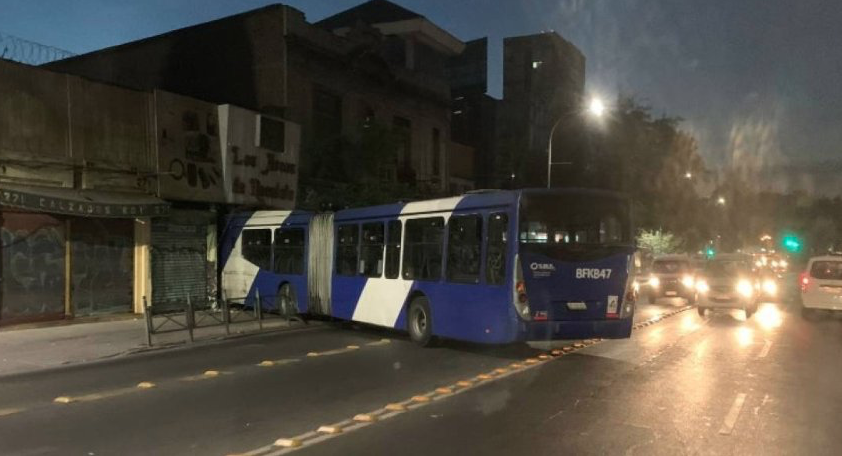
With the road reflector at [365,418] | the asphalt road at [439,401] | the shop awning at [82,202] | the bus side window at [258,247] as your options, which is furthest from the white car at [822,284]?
the shop awning at [82,202]

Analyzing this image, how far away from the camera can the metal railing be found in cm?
1485

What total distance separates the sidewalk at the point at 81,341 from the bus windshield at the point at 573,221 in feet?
24.1

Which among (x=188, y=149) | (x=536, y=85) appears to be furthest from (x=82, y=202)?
(x=536, y=85)

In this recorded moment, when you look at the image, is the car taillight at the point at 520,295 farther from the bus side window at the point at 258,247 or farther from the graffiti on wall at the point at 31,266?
the graffiti on wall at the point at 31,266

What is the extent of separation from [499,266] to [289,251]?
8.08 meters

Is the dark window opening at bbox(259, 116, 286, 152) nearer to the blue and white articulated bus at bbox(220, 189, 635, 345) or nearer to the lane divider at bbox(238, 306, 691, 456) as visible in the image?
the blue and white articulated bus at bbox(220, 189, 635, 345)

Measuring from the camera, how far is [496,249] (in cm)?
1159

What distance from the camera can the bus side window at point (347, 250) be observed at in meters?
15.6

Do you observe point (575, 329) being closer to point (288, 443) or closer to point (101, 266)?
point (288, 443)

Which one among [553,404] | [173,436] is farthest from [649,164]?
[173,436]

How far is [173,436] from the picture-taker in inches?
274

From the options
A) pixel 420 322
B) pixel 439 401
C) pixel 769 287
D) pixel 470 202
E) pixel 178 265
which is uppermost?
pixel 470 202

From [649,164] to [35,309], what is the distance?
3339 centimetres

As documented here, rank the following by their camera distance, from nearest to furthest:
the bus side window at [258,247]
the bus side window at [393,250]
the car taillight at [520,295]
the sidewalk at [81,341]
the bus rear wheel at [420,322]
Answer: the car taillight at [520,295], the sidewalk at [81,341], the bus rear wheel at [420,322], the bus side window at [393,250], the bus side window at [258,247]
